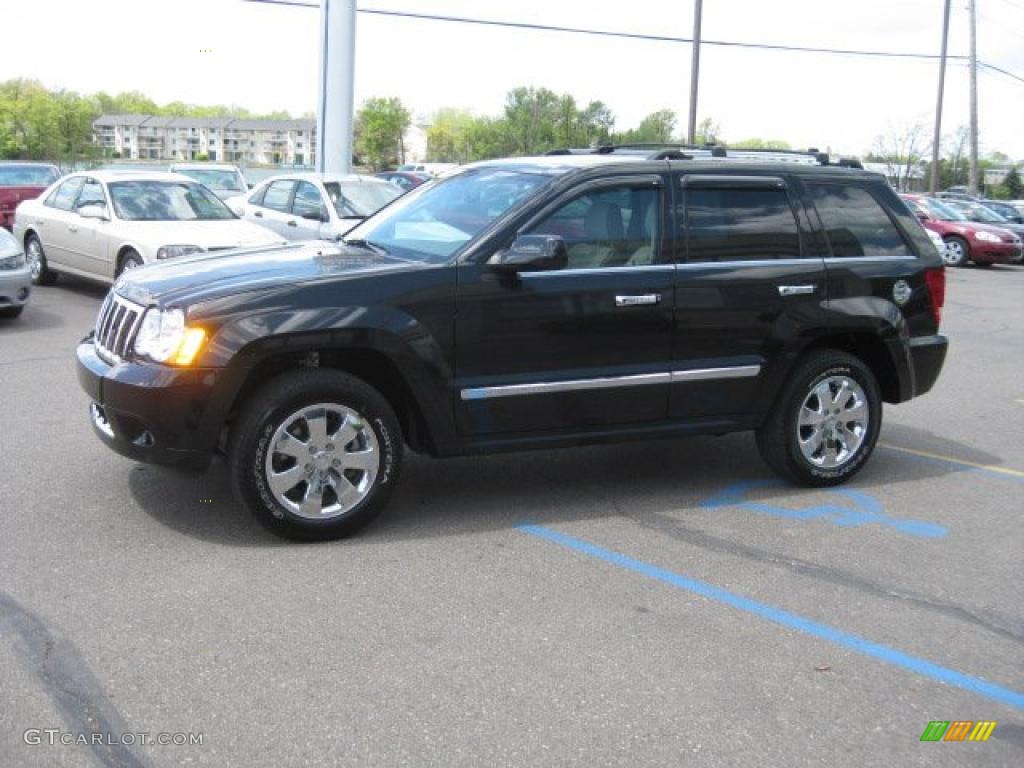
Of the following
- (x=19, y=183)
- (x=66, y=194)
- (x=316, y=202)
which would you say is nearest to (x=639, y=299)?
(x=316, y=202)

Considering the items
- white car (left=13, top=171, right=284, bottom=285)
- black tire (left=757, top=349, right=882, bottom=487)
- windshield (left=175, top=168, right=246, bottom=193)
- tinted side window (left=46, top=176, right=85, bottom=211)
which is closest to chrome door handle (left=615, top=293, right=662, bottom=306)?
black tire (left=757, top=349, right=882, bottom=487)

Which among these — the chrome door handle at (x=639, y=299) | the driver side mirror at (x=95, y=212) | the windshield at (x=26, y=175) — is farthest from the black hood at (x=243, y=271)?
the windshield at (x=26, y=175)

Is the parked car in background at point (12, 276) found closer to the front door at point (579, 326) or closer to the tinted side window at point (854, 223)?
the front door at point (579, 326)

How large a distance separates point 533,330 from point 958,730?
2655mm

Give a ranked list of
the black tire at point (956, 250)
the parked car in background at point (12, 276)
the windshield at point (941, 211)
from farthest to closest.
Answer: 1. the windshield at point (941, 211)
2. the black tire at point (956, 250)
3. the parked car in background at point (12, 276)

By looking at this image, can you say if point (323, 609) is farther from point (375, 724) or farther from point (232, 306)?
point (232, 306)

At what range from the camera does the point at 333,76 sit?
796 inches

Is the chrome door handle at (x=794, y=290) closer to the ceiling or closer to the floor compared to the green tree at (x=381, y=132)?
closer to the floor

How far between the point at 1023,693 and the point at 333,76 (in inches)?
728

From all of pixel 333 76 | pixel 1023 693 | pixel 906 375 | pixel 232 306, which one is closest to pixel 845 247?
pixel 906 375

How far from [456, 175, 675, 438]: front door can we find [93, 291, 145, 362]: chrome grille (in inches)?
60.6

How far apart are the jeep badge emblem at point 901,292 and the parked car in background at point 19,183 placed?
17.4 metres

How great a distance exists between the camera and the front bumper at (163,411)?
4.78 meters

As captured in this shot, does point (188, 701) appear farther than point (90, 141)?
No
